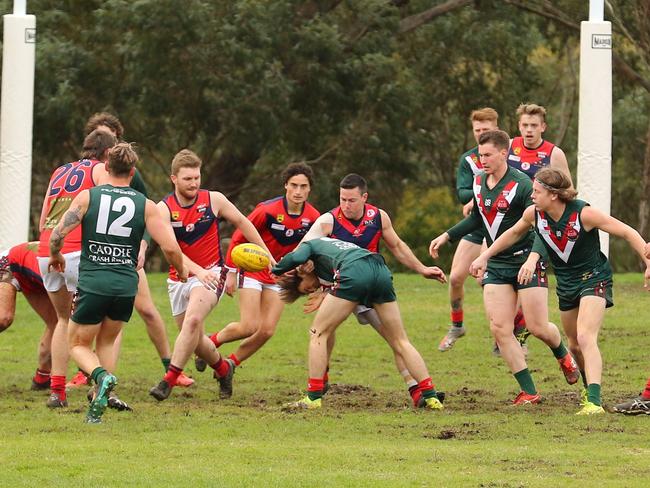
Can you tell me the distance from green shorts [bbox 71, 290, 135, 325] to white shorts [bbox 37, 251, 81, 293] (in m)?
0.50

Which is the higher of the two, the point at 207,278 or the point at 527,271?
the point at 527,271

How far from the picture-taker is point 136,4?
27.5 meters

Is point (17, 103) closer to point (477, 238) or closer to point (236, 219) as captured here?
point (477, 238)

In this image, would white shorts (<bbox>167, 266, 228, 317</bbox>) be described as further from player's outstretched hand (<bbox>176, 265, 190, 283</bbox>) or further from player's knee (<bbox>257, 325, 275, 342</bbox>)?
player's outstretched hand (<bbox>176, 265, 190, 283</bbox>)

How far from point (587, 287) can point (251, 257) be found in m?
2.63

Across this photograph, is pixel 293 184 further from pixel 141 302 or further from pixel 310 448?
pixel 310 448

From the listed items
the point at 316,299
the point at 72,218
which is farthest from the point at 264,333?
the point at 72,218

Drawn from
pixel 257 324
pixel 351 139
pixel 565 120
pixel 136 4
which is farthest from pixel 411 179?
pixel 257 324

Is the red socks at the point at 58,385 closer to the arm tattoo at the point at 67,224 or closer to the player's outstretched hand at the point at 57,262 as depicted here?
the player's outstretched hand at the point at 57,262

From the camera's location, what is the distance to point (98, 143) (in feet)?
35.7

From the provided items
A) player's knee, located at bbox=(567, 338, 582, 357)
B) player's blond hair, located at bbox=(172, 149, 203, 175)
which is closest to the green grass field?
player's knee, located at bbox=(567, 338, 582, 357)

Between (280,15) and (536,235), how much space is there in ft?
62.7

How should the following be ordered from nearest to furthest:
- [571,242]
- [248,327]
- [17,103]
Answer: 1. [571,242]
2. [248,327]
3. [17,103]

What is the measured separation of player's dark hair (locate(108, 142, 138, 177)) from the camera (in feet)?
31.6
